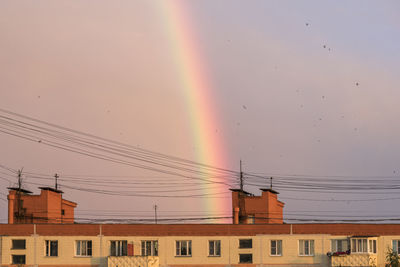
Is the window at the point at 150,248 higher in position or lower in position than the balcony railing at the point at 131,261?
higher

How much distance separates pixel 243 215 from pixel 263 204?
2.91 meters

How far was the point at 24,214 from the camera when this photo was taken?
94.9 meters

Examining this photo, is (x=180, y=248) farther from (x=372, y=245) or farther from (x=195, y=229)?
(x=372, y=245)

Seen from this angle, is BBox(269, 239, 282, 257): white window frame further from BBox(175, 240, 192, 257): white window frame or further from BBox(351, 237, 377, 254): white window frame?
BBox(175, 240, 192, 257): white window frame

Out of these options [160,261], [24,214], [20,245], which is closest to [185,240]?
[160,261]

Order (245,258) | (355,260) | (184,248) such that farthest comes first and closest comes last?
(184,248), (245,258), (355,260)

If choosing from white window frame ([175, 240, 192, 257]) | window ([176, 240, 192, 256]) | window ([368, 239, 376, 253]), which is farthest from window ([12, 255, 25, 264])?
window ([368, 239, 376, 253])

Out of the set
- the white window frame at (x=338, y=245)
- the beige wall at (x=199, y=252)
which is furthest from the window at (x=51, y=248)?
the white window frame at (x=338, y=245)

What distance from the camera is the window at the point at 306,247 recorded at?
80.2 meters

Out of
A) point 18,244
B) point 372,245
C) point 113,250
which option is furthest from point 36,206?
point 372,245

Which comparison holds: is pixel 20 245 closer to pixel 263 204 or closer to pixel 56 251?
pixel 56 251

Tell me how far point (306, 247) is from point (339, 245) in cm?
342

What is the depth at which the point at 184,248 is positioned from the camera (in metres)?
80.5

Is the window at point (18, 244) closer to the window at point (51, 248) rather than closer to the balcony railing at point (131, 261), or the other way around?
the window at point (51, 248)
